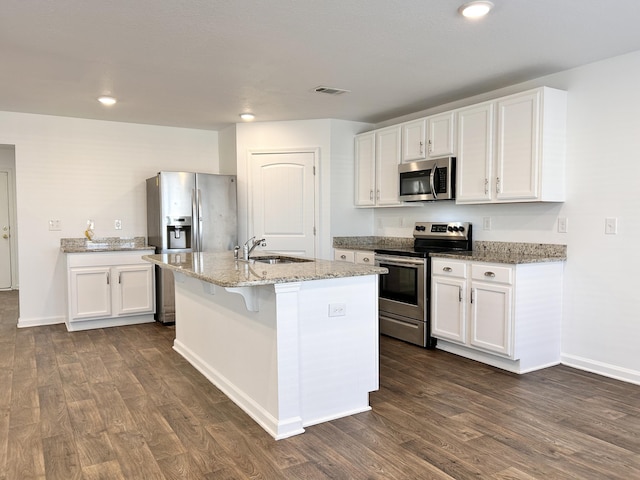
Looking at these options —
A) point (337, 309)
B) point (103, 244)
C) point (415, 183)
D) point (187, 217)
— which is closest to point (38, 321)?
point (103, 244)

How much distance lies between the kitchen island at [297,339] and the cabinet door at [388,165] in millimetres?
2014

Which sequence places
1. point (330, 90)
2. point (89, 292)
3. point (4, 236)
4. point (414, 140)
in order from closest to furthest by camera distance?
point (330, 90) < point (414, 140) < point (89, 292) < point (4, 236)

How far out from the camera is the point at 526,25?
2732 mm

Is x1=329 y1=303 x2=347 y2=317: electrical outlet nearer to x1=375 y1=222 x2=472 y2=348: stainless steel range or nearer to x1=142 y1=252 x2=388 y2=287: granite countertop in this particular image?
x1=142 y1=252 x2=388 y2=287: granite countertop

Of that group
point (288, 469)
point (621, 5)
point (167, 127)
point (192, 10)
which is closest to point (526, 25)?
point (621, 5)

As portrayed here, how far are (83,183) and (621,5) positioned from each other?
5188mm

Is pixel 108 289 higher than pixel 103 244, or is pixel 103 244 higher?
pixel 103 244

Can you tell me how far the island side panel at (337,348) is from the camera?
263 cm

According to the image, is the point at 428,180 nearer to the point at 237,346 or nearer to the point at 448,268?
the point at 448,268

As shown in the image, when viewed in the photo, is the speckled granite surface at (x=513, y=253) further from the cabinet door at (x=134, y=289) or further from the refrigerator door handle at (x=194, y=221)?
the cabinet door at (x=134, y=289)

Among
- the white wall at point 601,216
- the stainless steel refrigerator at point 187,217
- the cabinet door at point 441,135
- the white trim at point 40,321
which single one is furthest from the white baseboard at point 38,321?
the white wall at point 601,216

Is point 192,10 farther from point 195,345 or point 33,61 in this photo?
point 195,345

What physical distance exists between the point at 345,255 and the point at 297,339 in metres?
2.65

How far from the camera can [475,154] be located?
396 centimetres
